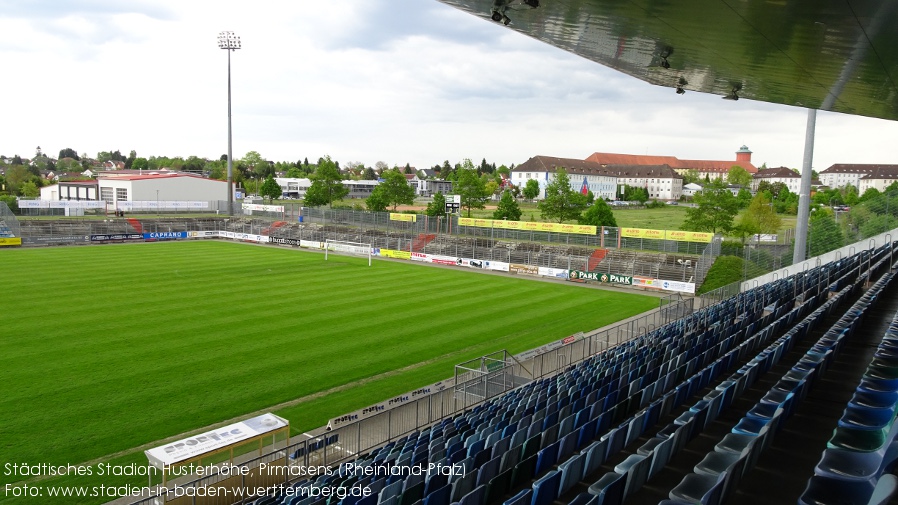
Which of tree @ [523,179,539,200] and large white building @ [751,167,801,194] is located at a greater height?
large white building @ [751,167,801,194]

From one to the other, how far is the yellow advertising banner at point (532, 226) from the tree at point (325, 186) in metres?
31.8

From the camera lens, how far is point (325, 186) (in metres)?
81.1

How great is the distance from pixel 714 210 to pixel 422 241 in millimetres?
26051

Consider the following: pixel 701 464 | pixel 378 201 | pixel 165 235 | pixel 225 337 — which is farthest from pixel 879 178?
pixel 701 464

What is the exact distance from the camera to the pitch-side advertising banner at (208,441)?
10.2 metres

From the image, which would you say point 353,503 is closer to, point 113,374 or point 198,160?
point 113,374

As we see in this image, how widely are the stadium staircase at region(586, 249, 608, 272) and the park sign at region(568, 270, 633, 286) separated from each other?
1333 mm

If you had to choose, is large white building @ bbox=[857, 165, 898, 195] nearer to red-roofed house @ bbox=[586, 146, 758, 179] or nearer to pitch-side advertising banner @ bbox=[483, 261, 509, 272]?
red-roofed house @ bbox=[586, 146, 758, 179]

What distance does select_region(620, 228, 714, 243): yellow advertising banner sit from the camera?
4169 centimetres

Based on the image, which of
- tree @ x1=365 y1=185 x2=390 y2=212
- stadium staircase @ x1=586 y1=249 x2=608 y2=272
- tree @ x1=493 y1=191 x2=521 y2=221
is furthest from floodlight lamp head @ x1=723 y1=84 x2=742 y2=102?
tree @ x1=365 y1=185 x2=390 y2=212

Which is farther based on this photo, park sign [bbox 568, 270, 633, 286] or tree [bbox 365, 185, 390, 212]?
tree [bbox 365, 185, 390, 212]

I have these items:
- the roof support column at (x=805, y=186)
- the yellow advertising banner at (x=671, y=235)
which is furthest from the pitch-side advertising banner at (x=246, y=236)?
the roof support column at (x=805, y=186)

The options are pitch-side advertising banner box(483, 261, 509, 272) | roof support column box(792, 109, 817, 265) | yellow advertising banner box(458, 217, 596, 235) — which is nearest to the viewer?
roof support column box(792, 109, 817, 265)

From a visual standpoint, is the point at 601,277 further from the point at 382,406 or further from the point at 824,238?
the point at 382,406
